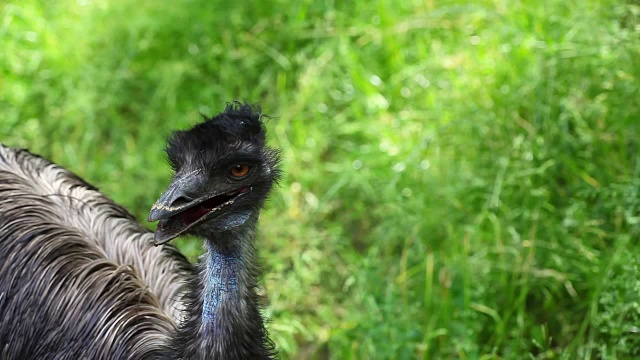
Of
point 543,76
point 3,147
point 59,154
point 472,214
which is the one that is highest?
point 3,147

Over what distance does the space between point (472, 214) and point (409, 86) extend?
99 centimetres

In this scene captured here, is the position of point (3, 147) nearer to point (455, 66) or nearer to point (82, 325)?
point (82, 325)

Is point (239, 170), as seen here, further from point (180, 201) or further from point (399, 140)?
point (399, 140)

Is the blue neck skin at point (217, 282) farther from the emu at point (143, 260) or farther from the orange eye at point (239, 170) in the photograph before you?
the orange eye at point (239, 170)

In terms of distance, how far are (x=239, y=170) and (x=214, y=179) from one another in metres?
0.12

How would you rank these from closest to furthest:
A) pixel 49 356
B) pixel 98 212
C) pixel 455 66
→ pixel 49 356
pixel 98 212
pixel 455 66

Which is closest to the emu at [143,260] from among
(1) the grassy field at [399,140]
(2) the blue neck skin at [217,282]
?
(2) the blue neck skin at [217,282]

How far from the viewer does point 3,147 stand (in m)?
4.16

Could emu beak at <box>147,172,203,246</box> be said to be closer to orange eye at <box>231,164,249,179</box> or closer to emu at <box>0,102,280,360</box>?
emu at <box>0,102,280,360</box>

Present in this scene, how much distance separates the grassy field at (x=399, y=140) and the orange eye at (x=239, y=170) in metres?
1.11

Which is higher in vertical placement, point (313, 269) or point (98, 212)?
point (98, 212)

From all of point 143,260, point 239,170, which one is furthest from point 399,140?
point 239,170

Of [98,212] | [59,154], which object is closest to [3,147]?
[98,212]

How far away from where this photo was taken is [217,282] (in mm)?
3045
